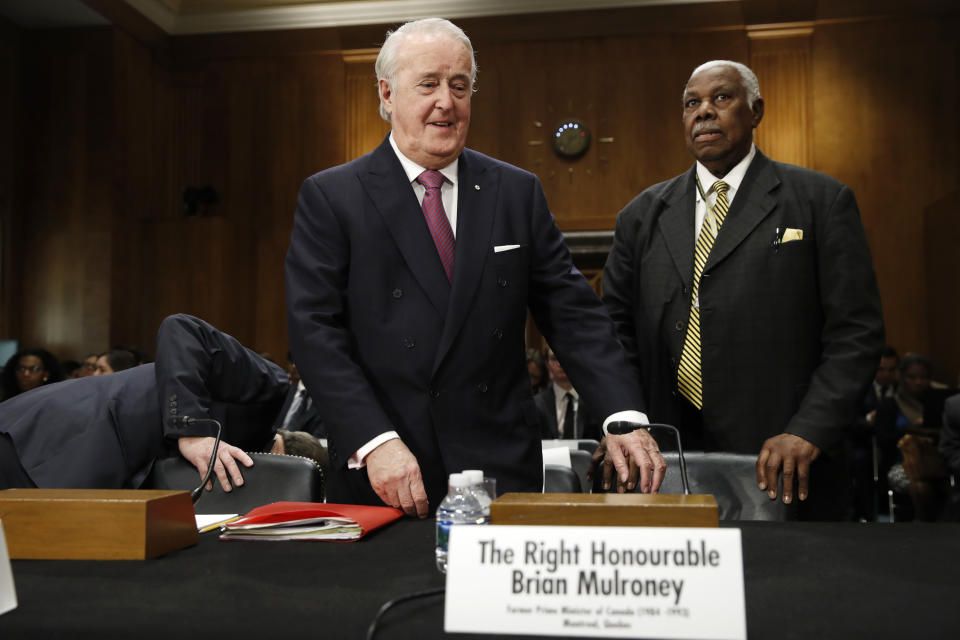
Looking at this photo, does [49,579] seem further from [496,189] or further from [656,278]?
[656,278]

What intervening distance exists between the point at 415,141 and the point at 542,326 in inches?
19.0

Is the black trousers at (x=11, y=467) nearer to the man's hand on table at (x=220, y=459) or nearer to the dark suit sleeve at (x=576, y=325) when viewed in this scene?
the man's hand on table at (x=220, y=459)

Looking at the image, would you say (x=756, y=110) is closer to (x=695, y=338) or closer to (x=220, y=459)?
(x=695, y=338)

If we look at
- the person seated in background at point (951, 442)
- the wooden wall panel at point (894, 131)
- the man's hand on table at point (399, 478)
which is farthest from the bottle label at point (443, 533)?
the wooden wall panel at point (894, 131)

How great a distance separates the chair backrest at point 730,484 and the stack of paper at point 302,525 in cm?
75

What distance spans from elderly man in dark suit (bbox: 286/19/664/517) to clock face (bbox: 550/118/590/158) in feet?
25.3

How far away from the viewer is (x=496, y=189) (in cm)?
198

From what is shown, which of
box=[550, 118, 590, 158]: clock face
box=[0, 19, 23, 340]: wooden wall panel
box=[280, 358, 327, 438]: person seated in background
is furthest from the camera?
box=[550, 118, 590, 158]: clock face

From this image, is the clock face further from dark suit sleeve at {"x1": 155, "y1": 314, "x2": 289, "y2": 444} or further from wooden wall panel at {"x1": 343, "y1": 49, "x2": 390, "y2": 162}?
dark suit sleeve at {"x1": 155, "y1": 314, "x2": 289, "y2": 444}

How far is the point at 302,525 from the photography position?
4.79 feet

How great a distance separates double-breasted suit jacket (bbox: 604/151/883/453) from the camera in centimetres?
219

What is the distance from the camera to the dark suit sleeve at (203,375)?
2322 mm

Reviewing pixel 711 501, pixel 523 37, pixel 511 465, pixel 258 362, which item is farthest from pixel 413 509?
pixel 523 37

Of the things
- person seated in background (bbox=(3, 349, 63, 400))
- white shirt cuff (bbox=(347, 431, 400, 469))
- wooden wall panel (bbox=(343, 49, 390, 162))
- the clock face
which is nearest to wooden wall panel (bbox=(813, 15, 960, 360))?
the clock face
